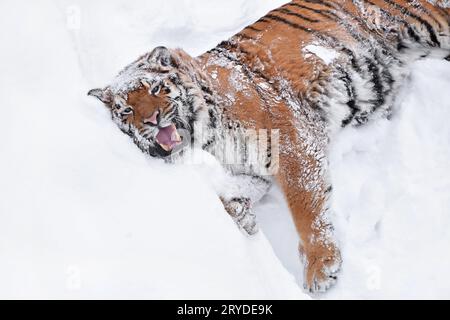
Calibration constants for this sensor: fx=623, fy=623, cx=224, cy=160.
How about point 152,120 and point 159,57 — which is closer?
point 152,120

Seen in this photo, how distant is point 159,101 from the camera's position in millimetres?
3000

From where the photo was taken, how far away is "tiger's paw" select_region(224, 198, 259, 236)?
2984 mm

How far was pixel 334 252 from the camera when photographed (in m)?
3.08

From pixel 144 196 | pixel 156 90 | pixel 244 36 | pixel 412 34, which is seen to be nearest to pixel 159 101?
pixel 156 90

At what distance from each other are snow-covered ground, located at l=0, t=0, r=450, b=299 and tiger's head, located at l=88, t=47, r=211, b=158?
4.1 inches

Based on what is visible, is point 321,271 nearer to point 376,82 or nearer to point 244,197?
point 244,197

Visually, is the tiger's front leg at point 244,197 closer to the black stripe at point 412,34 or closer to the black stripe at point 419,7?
the black stripe at point 412,34

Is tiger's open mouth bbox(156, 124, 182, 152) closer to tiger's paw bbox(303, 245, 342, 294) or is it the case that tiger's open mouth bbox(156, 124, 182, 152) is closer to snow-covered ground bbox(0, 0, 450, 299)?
snow-covered ground bbox(0, 0, 450, 299)

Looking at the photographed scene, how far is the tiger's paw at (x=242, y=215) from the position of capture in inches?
117

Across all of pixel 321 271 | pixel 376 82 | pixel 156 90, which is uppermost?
pixel 156 90

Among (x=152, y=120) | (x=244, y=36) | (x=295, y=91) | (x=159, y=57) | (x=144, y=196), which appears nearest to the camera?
(x=144, y=196)

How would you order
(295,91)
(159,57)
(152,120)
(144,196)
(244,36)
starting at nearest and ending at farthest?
1. (144,196)
2. (152,120)
3. (159,57)
4. (295,91)
5. (244,36)

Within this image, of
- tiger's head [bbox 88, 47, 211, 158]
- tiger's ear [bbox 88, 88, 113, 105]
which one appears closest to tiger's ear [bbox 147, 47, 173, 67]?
tiger's head [bbox 88, 47, 211, 158]

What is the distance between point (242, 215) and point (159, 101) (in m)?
0.68
